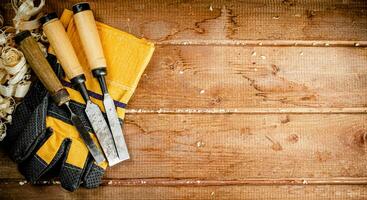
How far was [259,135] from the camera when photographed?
1097 millimetres

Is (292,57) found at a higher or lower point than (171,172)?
higher

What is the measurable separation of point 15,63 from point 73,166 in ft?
0.92

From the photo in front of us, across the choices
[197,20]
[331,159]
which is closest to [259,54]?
[197,20]

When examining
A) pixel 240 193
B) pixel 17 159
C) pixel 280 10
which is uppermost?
pixel 280 10

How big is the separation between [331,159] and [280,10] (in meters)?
0.42

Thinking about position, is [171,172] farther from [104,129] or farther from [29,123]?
[29,123]

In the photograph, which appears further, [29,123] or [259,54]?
[259,54]

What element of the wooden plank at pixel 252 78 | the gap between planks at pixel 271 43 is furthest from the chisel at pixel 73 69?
the gap between planks at pixel 271 43

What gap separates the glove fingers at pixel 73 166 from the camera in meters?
1.00

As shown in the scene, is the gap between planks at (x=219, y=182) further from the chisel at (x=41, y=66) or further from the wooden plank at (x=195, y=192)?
the chisel at (x=41, y=66)

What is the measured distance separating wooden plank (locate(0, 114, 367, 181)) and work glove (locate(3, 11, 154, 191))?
84 millimetres

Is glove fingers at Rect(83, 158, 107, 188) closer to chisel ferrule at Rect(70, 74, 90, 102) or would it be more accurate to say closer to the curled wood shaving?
chisel ferrule at Rect(70, 74, 90, 102)

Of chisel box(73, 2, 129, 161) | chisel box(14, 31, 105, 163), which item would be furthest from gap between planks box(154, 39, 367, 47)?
chisel box(14, 31, 105, 163)

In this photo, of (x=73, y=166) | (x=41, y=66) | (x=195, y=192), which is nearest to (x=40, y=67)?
(x=41, y=66)
